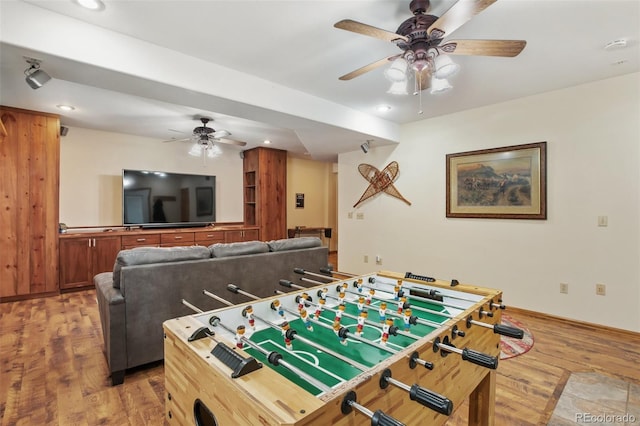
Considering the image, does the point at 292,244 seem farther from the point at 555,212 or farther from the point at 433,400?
the point at 555,212

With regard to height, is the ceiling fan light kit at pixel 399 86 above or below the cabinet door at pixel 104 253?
above

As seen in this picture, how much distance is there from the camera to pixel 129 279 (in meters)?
2.05

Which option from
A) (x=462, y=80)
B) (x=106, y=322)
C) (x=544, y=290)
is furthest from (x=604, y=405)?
(x=106, y=322)

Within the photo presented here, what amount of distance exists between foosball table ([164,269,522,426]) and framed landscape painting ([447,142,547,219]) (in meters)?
2.37

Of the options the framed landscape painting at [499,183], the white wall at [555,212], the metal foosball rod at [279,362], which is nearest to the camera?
the metal foosball rod at [279,362]

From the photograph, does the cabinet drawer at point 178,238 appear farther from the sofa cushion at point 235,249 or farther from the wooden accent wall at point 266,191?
the sofa cushion at point 235,249

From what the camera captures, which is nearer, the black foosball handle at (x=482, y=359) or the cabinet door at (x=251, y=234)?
the black foosball handle at (x=482, y=359)

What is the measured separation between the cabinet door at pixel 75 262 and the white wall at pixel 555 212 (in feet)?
15.3

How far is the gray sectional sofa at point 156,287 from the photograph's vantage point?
6.66 ft

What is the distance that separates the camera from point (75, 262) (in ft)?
13.8

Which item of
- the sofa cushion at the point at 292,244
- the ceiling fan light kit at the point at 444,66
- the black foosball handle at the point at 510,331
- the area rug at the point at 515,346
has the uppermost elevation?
the ceiling fan light kit at the point at 444,66

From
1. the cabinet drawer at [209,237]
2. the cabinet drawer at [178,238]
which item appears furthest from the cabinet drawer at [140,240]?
the cabinet drawer at [209,237]

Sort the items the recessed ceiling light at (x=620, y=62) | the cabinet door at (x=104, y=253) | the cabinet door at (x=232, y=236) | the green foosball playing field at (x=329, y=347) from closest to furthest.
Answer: the green foosball playing field at (x=329, y=347)
the recessed ceiling light at (x=620, y=62)
the cabinet door at (x=104, y=253)
the cabinet door at (x=232, y=236)

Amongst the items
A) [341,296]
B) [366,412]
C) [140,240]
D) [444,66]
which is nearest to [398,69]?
[444,66]
